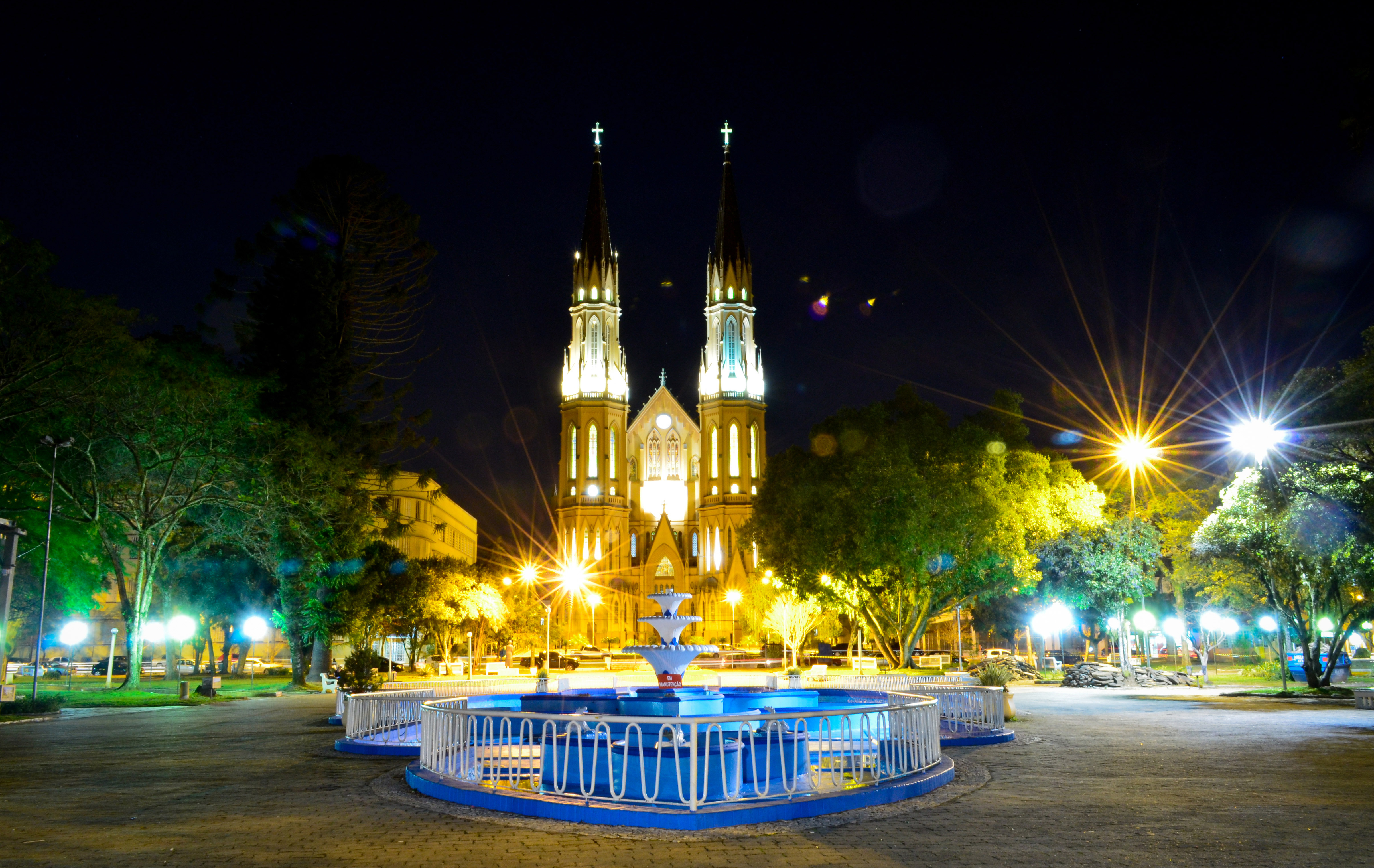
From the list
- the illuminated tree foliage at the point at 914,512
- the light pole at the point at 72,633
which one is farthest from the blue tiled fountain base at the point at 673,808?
the light pole at the point at 72,633

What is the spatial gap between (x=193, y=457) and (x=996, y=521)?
26467mm

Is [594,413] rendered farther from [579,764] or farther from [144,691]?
[579,764]

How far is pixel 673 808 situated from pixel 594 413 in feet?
271

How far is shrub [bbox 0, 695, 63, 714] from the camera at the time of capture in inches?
889

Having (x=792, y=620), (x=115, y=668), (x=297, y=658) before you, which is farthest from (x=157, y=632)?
(x=792, y=620)

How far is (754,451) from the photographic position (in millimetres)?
89812

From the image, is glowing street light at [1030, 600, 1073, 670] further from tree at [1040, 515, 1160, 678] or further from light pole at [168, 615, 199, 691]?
light pole at [168, 615, 199, 691]

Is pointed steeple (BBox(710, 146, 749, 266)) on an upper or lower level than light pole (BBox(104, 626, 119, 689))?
upper

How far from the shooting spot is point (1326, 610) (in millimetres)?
36438

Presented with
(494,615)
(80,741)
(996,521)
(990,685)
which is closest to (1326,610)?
(996,521)

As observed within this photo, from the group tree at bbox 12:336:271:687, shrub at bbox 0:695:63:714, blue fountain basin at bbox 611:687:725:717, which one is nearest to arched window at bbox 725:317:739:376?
tree at bbox 12:336:271:687

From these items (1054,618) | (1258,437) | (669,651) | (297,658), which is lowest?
(297,658)

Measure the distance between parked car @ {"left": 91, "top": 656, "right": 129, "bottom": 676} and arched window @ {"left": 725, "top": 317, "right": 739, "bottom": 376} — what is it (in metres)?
53.4

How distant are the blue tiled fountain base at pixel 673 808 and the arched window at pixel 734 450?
7893 centimetres
